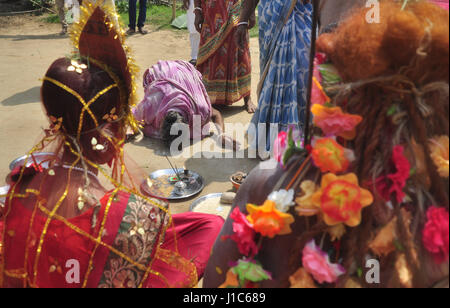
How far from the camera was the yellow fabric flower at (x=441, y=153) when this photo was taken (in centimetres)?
105

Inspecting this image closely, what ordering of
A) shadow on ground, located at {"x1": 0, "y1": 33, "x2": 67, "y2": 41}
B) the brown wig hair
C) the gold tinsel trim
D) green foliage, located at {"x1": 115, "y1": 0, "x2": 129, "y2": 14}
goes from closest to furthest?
the brown wig hair → the gold tinsel trim → shadow on ground, located at {"x1": 0, "y1": 33, "x2": 67, "y2": 41} → green foliage, located at {"x1": 115, "y1": 0, "x2": 129, "y2": 14}

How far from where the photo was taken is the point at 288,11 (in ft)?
11.4

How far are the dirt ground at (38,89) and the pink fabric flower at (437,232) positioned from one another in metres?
1.62

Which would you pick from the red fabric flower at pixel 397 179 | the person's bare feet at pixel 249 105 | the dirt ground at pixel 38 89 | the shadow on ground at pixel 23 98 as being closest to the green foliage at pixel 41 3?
the dirt ground at pixel 38 89

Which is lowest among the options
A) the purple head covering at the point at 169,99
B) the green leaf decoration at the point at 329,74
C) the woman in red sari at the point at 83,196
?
the purple head covering at the point at 169,99

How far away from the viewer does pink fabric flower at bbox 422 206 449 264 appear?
40.7 inches

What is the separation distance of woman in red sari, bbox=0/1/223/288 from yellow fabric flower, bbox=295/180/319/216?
0.86 meters

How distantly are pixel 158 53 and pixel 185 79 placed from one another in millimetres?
3473

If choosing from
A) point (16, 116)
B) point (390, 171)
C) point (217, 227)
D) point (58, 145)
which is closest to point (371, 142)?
point (390, 171)

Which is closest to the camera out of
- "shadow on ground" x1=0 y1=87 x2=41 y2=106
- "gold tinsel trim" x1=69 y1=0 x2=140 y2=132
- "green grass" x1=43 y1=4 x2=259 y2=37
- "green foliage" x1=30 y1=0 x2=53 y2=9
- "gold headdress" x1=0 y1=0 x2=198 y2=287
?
"gold headdress" x1=0 y1=0 x2=198 y2=287

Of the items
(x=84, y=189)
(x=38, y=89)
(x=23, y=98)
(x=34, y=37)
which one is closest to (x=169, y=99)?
(x=23, y=98)

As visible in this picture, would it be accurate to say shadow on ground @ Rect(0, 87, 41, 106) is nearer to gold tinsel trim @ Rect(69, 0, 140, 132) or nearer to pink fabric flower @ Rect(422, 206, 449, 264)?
gold tinsel trim @ Rect(69, 0, 140, 132)

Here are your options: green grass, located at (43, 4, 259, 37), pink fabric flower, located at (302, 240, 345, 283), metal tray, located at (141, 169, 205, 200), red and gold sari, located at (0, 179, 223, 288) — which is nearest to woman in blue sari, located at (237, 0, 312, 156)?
metal tray, located at (141, 169, 205, 200)

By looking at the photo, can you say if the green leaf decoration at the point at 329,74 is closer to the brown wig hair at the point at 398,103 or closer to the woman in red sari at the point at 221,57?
the brown wig hair at the point at 398,103
